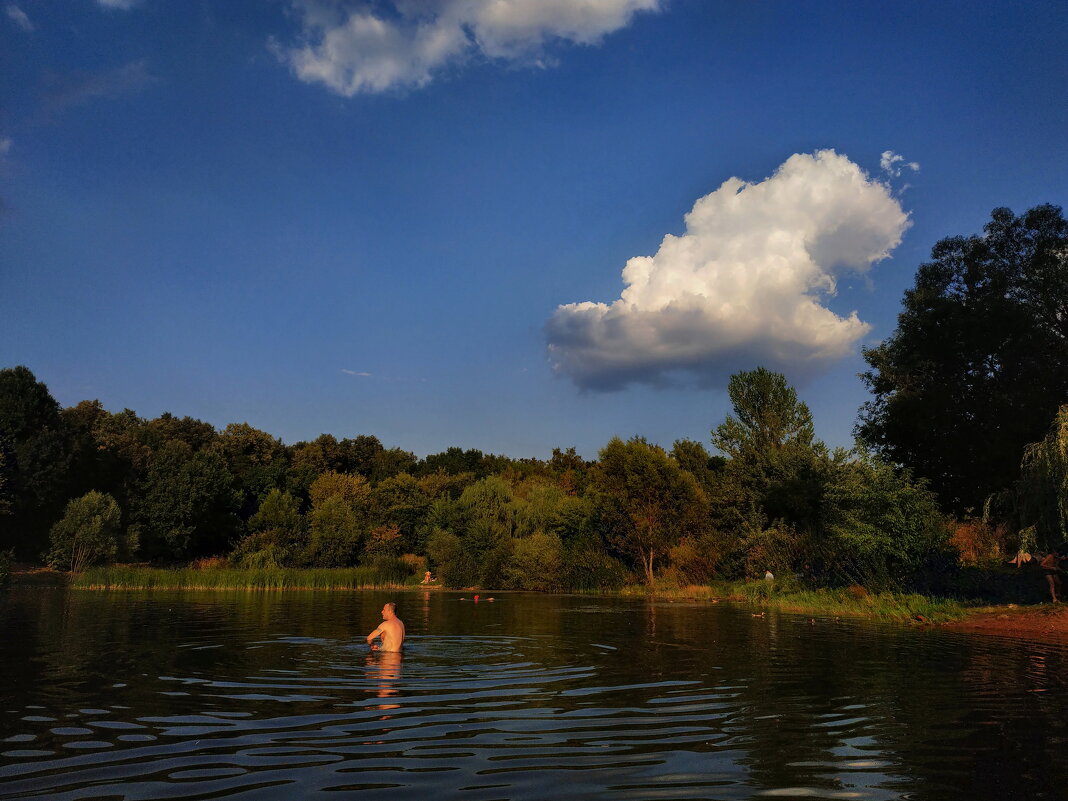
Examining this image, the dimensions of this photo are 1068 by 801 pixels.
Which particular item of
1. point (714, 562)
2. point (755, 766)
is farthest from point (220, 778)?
point (714, 562)

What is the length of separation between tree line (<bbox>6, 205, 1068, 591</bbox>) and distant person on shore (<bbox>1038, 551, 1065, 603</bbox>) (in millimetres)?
756

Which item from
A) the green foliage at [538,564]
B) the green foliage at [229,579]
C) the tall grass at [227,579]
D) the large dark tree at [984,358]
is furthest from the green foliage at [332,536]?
the large dark tree at [984,358]

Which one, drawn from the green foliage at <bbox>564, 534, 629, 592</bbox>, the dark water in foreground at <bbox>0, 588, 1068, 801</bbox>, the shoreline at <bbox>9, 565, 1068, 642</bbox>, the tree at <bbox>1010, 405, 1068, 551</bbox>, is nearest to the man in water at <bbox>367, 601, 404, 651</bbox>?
the dark water in foreground at <bbox>0, 588, 1068, 801</bbox>

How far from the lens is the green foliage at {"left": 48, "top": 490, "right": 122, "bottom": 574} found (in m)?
59.2

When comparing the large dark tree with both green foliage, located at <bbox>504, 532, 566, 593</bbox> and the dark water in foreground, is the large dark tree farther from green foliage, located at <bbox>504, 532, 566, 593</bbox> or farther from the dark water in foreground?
green foliage, located at <bbox>504, 532, 566, 593</bbox>

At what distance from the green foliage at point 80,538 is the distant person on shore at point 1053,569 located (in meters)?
59.5

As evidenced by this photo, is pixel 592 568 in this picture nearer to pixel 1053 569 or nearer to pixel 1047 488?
pixel 1053 569

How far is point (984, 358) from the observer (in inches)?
1587

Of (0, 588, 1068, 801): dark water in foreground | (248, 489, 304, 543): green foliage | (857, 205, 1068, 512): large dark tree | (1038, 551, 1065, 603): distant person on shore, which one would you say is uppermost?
(857, 205, 1068, 512): large dark tree

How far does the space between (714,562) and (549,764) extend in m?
47.1

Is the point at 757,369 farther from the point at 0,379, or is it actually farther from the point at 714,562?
the point at 0,379

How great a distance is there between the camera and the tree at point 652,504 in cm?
5647

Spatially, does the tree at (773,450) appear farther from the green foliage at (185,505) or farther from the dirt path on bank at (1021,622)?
the green foliage at (185,505)

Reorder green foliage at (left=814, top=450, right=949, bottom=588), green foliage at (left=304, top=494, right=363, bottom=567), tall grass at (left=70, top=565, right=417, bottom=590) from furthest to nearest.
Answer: green foliage at (left=304, top=494, right=363, bottom=567) < tall grass at (left=70, top=565, right=417, bottom=590) < green foliage at (left=814, top=450, right=949, bottom=588)
